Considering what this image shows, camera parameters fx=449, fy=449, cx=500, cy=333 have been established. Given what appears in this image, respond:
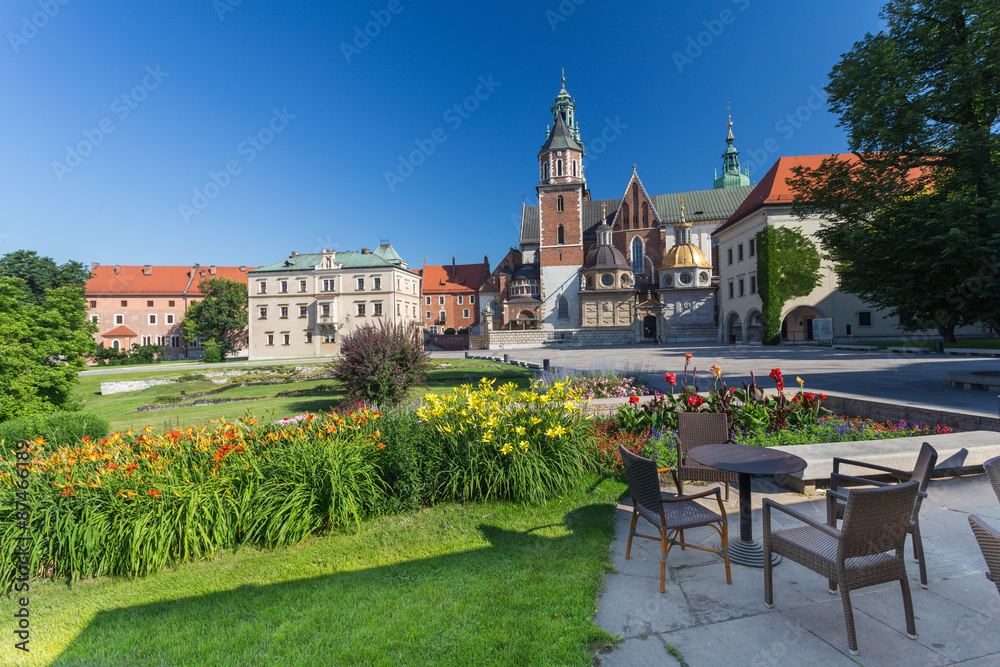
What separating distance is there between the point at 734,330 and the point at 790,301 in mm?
8219

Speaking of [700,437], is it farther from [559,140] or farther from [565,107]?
[565,107]

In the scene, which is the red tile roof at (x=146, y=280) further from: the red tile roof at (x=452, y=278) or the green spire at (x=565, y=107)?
the green spire at (x=565, y=107)

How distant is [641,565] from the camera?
12.0 feet

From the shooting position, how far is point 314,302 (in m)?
53.8

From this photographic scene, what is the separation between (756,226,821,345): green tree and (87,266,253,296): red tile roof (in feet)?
208

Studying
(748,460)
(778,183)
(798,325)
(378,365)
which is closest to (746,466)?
(748,460)

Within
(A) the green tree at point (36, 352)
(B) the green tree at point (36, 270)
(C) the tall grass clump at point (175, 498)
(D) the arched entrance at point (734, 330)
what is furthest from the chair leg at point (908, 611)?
(B) the green tree at point (36, 270)

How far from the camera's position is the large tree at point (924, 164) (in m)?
9.27

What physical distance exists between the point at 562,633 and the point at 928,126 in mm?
14044

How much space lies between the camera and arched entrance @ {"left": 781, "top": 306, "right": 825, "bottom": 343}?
33125 millimetres

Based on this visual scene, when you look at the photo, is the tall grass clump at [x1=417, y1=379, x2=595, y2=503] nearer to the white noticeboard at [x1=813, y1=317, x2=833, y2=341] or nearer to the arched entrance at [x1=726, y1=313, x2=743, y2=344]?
the white noticeboard at [x1=813, y1=317, x2=833, y2=341]

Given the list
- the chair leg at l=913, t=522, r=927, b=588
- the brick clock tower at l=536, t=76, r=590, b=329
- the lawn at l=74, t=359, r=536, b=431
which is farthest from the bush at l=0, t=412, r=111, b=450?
the brick clock tower at l=536, t=76, r=590, b=329

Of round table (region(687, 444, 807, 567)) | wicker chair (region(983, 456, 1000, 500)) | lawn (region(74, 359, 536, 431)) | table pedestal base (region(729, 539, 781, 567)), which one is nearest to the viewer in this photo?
wicker chair (region(983, 456, 1000, 500))

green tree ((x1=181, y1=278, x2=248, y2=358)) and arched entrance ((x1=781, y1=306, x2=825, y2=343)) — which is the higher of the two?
green tree ((x1=181, y1=278, x2=248, y2=358))
